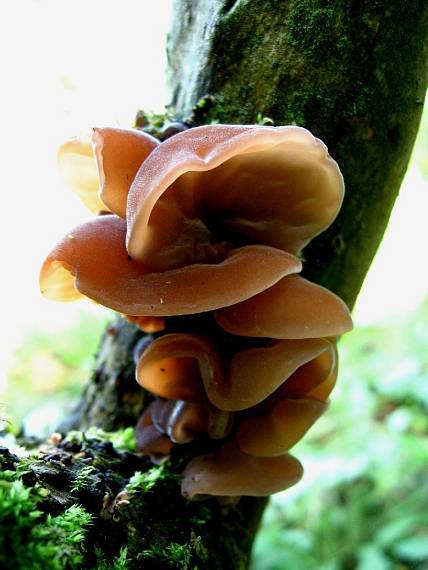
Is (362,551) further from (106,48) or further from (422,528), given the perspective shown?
(106,48)

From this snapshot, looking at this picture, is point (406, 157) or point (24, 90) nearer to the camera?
point (406, 157)

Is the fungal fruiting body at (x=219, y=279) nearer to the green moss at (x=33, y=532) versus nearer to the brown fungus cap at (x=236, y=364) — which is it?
the brown fungus cap at (x=236, y=364)

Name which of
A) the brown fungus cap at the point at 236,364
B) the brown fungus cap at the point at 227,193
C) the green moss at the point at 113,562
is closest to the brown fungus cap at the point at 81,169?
the brown fungus cap at the point at 227,193

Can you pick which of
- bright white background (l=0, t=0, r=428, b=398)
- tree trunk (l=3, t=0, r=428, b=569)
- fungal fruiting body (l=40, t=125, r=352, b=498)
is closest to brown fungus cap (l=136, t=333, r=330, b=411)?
fungal fruiting body (l=40, t=125, r=352, b=498)

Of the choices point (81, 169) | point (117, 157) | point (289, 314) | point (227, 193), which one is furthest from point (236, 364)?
point (81, 169)

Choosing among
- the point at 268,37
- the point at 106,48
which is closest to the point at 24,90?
the point at 106,48

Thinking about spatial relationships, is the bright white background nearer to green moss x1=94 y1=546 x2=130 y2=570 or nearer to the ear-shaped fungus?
the ear-shaped fungus
